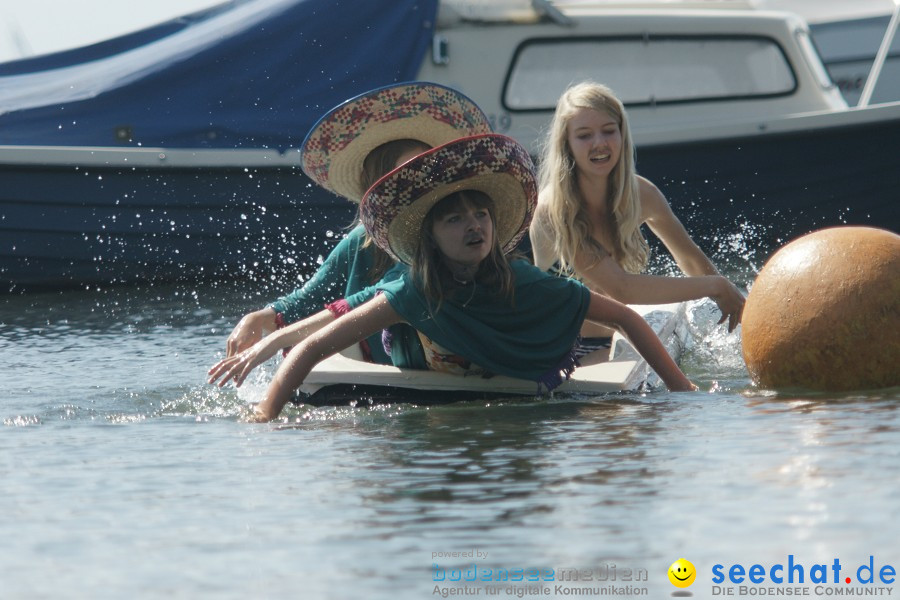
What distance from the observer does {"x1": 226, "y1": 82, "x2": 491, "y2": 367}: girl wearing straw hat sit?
7.11 m

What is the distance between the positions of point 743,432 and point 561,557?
1.70 metres

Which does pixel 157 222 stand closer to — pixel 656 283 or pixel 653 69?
pixel 653 69

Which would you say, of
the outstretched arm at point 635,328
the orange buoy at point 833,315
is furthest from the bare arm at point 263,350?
the orange buoy at point 833,315

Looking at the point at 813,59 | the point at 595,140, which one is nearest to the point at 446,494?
the point at 595,140

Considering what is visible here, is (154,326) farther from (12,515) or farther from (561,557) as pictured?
(561,557)

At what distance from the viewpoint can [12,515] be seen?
16.1ft

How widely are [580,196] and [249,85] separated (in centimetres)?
522

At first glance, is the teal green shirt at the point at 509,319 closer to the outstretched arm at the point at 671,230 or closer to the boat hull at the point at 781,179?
the outstretched arm at the point at 671,230

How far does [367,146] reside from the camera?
7.27 metres

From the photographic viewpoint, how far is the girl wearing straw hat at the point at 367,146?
23.3ft

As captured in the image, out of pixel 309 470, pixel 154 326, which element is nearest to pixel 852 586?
pixel 309 470

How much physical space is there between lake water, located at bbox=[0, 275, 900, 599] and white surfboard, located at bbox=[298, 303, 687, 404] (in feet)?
0.23

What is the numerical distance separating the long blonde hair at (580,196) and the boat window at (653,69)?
4954 millimetres

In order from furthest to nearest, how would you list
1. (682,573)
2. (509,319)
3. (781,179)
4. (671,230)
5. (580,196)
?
1. (781,179)
2. (671,230)
3. (580,196)
4. (509,319)
5. (682,573)
